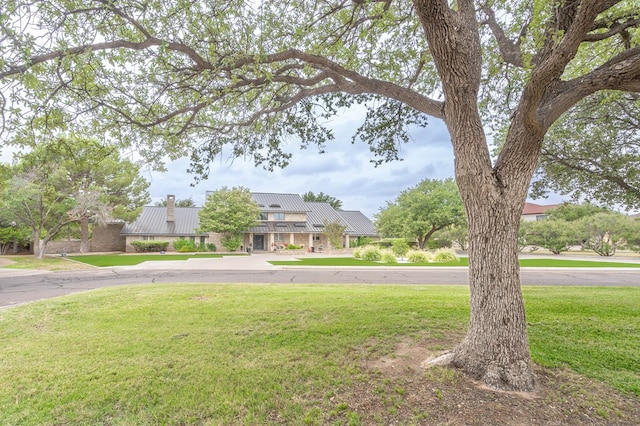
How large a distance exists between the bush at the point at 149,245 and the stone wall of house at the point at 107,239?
3365mm

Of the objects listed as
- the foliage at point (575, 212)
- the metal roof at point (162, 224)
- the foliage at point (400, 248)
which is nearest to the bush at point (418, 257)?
the foliage at point (400, 248)

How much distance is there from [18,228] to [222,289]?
29.4 meters

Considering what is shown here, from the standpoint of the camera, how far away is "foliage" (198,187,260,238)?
31.3 meters

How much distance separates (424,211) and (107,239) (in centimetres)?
3285

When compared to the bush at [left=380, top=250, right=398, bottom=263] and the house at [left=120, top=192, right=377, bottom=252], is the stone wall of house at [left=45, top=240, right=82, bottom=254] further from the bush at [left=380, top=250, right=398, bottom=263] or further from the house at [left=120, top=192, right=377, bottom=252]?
the bush at [left=380, top=250, right=398, bottom=263]

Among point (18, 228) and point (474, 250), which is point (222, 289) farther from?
point (18, 228)

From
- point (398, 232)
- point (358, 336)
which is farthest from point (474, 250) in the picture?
point (398, 232)

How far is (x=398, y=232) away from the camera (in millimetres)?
30891

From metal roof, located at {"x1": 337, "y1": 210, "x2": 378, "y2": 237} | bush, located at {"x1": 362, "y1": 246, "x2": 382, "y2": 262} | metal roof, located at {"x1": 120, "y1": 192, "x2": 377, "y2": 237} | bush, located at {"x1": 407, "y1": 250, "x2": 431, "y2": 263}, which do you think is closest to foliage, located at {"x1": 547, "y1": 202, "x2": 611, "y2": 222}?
metal roof, located at {"x1": 337, "y1": 210, "x2": 378, "y2": 237}

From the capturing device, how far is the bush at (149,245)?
31266mm

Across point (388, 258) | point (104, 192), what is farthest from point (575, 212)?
point (104, 192)

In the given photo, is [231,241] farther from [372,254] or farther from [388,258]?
[388,258]

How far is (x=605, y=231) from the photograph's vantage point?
2858 centimetres

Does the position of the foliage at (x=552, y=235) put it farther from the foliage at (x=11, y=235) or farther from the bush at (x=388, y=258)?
the foliage at (x=11, y=235)
